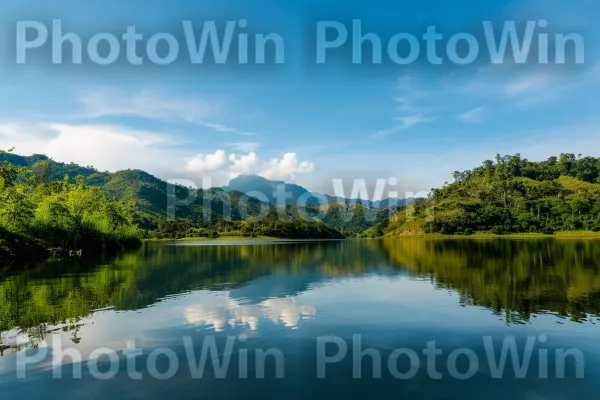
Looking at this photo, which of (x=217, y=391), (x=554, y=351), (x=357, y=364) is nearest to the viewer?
(x=217, y=391)

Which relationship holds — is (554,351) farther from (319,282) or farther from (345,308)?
(319,282)

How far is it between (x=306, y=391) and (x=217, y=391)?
3205 millimetres

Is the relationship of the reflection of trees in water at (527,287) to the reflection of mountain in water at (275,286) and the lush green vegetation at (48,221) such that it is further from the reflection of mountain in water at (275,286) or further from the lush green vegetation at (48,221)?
the lush green vegetation at (48,221)

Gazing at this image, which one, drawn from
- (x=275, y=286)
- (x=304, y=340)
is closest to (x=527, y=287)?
(x=275, y=286)

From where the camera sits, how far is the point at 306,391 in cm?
1405

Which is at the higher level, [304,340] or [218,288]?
[304,340]

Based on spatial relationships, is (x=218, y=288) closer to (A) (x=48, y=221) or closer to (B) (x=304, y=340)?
(B) (x=304, y=340)

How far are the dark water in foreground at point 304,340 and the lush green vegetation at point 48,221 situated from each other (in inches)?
1171

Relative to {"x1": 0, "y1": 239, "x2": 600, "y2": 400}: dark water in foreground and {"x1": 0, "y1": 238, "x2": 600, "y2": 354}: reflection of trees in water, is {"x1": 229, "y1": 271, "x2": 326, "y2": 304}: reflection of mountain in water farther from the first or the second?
{"x1": 0, "y1": 239, "x2": 600, "y2": 400}: dark water in foreground

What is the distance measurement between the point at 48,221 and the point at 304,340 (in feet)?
243

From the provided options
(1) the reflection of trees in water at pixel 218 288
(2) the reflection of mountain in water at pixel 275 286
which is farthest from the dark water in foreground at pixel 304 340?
(2) the reflection of mountain in water at pixel 275 286

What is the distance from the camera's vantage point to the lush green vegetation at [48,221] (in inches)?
2447

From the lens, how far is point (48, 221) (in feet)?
248

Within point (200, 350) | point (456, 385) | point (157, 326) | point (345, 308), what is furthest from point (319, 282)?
point (456, 385)
